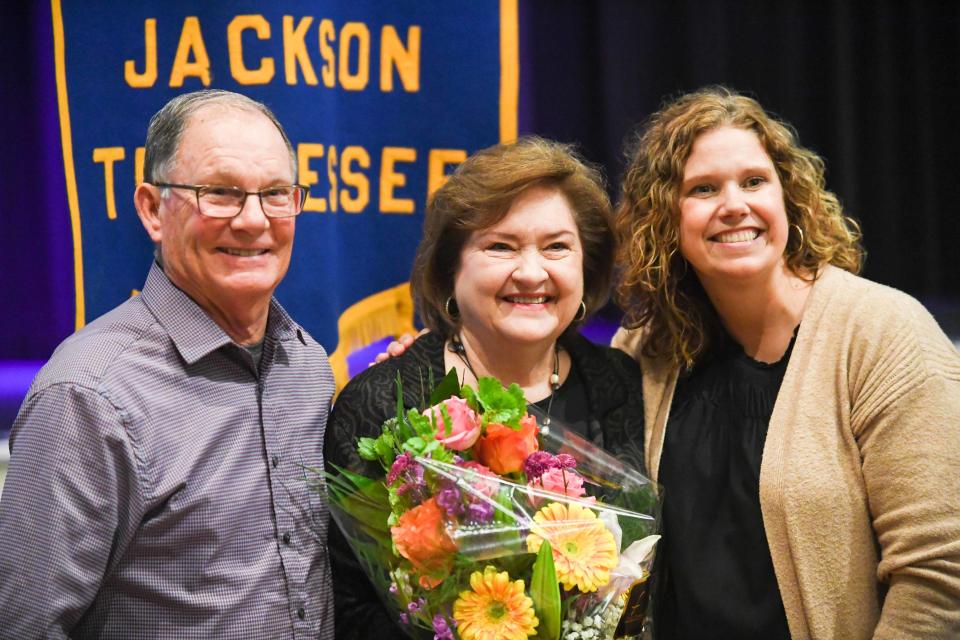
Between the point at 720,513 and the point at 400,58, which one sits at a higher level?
the point at 400,58

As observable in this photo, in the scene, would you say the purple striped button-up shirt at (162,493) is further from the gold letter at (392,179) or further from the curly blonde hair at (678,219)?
the gold letter at (392,179)

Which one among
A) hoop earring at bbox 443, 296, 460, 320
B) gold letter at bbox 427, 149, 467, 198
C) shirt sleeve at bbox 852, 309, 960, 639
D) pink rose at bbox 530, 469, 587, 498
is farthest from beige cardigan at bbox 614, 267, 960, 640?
gold letter at bbox 427, 149, 467, 198

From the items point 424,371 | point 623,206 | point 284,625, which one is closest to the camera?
point 284,625

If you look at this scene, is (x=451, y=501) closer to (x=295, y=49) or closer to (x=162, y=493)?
(x=162, y=493)

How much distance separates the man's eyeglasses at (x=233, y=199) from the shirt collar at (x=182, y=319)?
0.15 m

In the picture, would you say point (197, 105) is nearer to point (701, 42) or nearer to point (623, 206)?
point (623, 206)

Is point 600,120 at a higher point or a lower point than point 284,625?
higher

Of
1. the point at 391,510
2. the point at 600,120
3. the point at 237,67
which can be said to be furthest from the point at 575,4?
the point at 391,510

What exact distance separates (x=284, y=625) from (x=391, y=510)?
298mm

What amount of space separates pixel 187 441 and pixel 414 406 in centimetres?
48

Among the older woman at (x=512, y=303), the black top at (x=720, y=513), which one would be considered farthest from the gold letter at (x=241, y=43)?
the black top at (x=720, y=513)

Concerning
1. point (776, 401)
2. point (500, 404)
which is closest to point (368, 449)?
point (500, 404)

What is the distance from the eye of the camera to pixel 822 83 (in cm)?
441

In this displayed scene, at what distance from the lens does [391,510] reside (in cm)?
152
